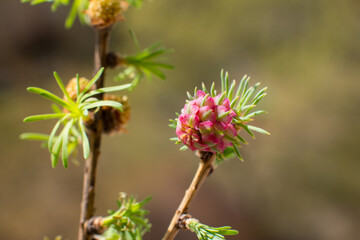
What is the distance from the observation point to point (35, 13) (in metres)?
2.12

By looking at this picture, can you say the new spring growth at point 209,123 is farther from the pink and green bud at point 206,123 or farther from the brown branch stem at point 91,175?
the brown branch stem at point 91,175

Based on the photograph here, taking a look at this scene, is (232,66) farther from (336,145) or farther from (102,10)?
(102,10)

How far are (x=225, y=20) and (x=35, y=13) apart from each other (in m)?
1.06

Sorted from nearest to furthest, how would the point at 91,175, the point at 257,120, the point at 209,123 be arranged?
the point at 209,123 → the point at 91,175 → the point at 257,120

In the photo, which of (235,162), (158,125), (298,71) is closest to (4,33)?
(158,125)

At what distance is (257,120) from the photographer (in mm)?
1992

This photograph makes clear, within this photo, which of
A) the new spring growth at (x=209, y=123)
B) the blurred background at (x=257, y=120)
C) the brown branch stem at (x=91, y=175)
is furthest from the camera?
the blurred background at (x=257, y=120)

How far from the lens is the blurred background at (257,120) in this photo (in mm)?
Answer: 1910

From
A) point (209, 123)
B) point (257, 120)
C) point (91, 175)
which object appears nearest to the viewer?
point (209, 123)

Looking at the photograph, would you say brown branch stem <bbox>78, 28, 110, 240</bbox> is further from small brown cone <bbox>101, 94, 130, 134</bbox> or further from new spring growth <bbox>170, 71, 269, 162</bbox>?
new spring growth <bbox>170, 71, 269, 162</bbox>

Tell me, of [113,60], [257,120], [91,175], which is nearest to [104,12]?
[113,60]

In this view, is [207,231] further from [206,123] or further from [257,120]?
[257,120]

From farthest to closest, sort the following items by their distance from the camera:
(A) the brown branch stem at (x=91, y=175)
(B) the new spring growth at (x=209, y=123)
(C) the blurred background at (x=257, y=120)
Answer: (C) the blurred background at (x=257, y=120)
(A) the brown branch stem at (x=91, y=175)
(B) the new spring growth at (x=209, y=123)

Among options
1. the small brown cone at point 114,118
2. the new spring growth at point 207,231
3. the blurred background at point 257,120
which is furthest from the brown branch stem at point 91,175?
the blurred background at point 257,120
